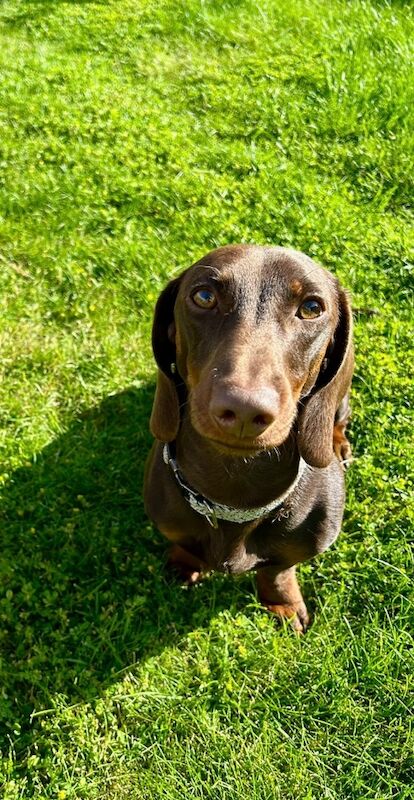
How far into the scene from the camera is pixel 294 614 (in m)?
3.18

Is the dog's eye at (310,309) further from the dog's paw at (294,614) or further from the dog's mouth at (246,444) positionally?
the dog's paw at (294,614)

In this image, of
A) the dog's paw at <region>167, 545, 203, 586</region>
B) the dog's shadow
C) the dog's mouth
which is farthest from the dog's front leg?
the dog's mouth

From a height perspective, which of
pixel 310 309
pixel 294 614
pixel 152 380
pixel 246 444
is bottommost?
pixel 294 614

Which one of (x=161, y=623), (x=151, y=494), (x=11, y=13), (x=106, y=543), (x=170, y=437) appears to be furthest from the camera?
(x=11, y=13)

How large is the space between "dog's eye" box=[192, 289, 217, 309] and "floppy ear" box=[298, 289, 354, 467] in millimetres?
520

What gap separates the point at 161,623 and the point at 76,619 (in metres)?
0.40

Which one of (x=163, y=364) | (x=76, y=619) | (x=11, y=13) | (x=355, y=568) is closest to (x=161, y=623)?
(x=76, y=619)

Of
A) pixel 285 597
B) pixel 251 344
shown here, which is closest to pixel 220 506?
pixel 251 344

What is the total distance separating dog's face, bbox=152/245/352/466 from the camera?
6.11 ft

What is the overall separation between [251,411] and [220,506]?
31.7 inches

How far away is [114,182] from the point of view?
15.7 ft

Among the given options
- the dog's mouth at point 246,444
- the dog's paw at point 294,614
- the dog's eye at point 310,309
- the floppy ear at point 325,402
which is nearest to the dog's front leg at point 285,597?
the dog's paw at point 294,614

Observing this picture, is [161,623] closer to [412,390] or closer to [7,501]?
[7,501]

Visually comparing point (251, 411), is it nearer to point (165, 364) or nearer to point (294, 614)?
point (165, 364)
